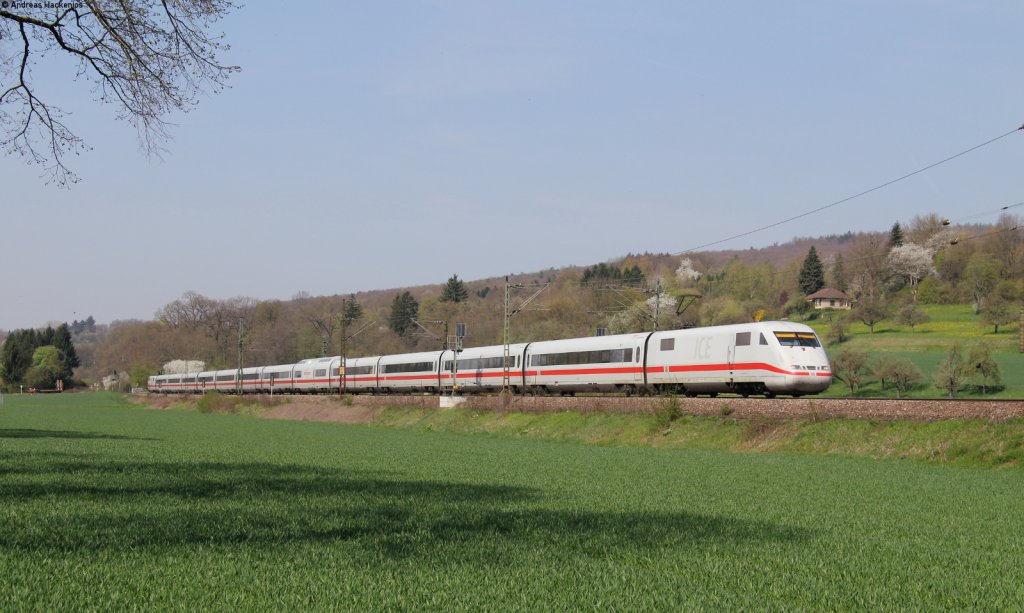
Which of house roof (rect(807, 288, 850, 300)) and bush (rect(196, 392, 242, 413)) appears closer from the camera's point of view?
bush (rect(196, 392, 242, 413))

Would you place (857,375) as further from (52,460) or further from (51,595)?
(51,595)

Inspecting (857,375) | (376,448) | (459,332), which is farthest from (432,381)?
(857,375)

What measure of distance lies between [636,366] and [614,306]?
64.5 m

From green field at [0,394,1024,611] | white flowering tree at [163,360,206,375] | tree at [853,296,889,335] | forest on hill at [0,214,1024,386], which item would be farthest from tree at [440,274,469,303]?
green field at [0,394,1024,611]

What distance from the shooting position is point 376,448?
32.0 meters

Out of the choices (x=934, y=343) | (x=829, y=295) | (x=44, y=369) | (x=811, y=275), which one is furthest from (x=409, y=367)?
(x=44, y=369)

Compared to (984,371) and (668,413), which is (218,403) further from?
(984,371)

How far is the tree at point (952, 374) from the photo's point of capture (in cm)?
7194

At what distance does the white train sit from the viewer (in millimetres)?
36969

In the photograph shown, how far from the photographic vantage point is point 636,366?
44062 millimetres

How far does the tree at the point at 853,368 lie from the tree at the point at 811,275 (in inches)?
2818

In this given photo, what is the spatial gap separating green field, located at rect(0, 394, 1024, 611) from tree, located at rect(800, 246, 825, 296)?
136m

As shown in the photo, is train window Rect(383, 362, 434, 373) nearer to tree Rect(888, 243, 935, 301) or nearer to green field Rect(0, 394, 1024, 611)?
green field Rect(0, 394, 1024, 611)

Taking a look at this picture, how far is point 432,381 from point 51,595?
57.0 m
